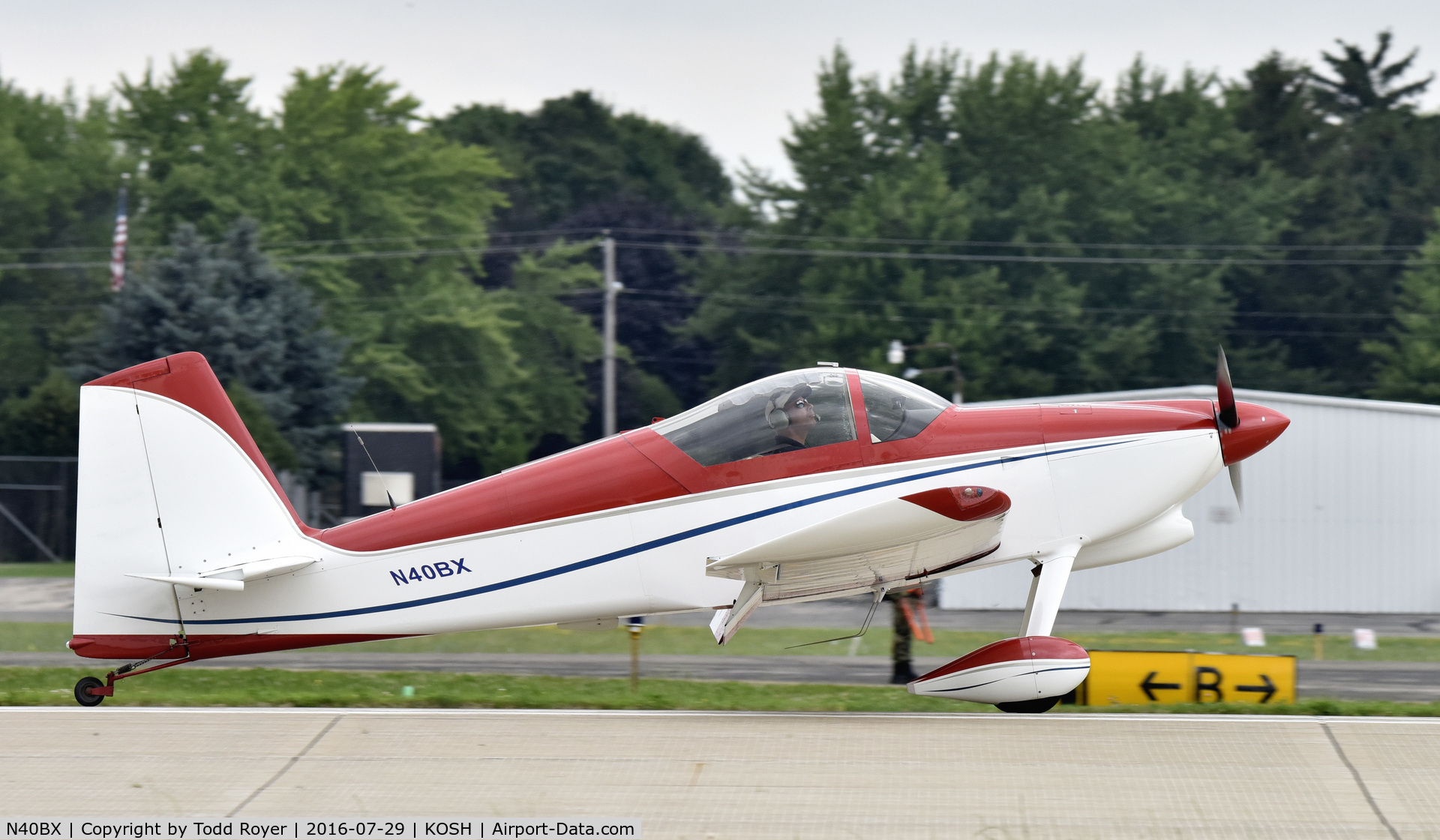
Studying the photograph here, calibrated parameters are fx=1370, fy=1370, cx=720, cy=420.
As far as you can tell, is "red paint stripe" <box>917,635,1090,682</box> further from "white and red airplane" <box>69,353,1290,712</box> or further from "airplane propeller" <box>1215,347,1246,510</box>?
"airplane propeller" <box>1215,347,1246,510</box>

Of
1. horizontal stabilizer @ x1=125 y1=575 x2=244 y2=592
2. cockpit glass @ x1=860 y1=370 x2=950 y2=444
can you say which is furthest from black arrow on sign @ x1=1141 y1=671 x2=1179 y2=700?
horizontal stabilizer @ x1=125 y1=575 x2=244 y2=592

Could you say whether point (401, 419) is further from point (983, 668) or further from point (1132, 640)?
point (983, 668)

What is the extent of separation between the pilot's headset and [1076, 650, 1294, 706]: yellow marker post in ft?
12.5

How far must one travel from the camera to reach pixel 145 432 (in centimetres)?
936

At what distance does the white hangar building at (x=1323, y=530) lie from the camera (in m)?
26.2

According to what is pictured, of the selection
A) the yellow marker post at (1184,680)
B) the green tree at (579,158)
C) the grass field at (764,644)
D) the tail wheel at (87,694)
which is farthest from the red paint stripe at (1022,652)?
the green tree at (579,158)

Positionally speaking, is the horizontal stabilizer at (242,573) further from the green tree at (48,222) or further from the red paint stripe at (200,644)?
the green tree at (48,222)

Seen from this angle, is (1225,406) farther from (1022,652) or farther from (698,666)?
(698,666)

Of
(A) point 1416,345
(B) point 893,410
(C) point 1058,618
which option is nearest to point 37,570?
(C) point 1058,618

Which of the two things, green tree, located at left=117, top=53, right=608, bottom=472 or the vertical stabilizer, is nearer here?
the vertical stabilizer

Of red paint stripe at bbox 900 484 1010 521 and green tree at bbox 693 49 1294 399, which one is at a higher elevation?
green tree at bbox 693 49 1294 399

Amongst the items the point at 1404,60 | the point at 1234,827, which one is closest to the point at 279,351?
the point at 1234,827

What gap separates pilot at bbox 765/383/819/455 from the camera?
9.27 meters

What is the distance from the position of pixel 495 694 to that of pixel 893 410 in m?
4.26
